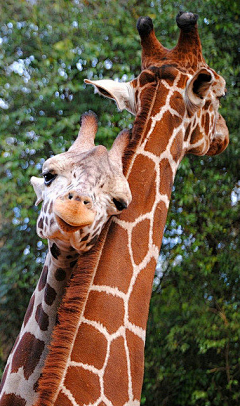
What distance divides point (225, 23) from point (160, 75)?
2.84 meters

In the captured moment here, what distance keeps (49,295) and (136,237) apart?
353mm

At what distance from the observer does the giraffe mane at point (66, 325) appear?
63.1 inches

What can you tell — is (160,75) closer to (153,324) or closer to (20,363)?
(20,363)

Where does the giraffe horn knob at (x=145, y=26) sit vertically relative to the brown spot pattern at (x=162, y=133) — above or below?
above

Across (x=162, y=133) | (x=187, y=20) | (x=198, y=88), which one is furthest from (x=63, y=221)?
(x=187, y=20)

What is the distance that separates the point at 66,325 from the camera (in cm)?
172

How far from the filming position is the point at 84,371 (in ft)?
5.55

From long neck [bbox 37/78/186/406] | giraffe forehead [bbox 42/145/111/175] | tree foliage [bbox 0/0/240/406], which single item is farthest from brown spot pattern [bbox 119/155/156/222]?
tree foliage [bbox 0/0/240/406]

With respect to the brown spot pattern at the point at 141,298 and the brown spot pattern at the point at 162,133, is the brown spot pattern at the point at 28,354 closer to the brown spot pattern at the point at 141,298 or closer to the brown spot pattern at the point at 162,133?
the brown spot pattern at the point at 141,298

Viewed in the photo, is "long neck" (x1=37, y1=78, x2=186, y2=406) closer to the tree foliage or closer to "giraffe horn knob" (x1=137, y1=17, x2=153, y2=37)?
"giraffe horn knob" (x1=137, y1=17, x2=153, y2=37)

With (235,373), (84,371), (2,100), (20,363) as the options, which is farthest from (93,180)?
(235,373)

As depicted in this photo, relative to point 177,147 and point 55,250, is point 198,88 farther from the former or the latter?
point 55,250

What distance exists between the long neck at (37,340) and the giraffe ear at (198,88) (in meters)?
0.82

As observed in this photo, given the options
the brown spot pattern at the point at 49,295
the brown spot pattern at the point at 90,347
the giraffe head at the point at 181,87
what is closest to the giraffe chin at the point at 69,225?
the brown spot pattern at the point at 90,347
